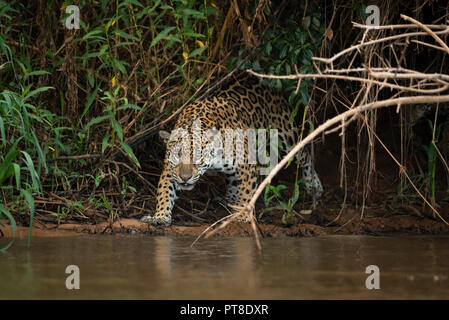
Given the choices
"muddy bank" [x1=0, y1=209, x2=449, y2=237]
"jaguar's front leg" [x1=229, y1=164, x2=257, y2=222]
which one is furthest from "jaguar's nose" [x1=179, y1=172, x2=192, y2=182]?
"jaguar's front leg" [x1=229, y1=164, x2=257, y2=222]

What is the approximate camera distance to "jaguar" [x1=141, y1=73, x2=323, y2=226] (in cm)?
541

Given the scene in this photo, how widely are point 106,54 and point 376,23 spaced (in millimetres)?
2095

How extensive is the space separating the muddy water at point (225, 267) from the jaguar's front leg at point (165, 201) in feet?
1.48

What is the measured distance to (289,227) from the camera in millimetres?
5242

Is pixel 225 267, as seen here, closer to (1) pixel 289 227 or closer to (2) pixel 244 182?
(1) pixel 289 227

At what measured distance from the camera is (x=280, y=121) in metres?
6.51

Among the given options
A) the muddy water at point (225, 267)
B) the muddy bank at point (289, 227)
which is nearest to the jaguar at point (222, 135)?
the muddy bank at point (289, 227)

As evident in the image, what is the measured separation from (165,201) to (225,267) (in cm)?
198

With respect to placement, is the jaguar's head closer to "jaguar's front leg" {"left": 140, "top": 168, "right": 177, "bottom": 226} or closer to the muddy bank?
"jaguar's front leg" {"left": 140, "top": 168, "right": 177, "bottom": 226}

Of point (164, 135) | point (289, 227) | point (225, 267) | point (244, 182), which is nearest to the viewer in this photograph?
point (225, 267)

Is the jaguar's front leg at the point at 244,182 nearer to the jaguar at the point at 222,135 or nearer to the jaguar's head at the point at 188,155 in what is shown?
the jaguar at the point at 222,135

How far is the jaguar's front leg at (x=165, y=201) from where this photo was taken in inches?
209

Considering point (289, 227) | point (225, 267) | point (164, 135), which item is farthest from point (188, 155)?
point (225, 267)

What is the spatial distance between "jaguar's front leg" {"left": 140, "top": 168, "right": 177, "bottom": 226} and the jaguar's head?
0.12 m
